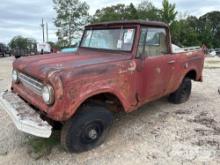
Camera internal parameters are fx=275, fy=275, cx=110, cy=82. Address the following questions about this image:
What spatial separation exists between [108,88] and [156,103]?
2825 mm

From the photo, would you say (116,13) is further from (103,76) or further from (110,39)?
(103,76)

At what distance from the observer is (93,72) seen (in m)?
3.80

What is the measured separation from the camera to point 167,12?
116ft

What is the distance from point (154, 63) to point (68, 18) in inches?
1117

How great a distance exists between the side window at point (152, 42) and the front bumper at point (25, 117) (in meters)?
1.94

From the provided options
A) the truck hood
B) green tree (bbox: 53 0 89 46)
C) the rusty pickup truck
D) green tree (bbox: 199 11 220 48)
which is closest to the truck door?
the rusty pickup truck

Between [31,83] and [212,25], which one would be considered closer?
[31,83]

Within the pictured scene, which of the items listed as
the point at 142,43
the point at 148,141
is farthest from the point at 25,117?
the point at 142,43

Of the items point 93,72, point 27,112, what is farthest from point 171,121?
point 27,112

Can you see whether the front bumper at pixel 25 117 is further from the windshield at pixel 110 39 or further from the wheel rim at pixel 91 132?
the windshield at pixel 110 39

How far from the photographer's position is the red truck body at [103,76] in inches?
139

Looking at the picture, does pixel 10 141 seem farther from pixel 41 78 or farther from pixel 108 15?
pixel 108 15

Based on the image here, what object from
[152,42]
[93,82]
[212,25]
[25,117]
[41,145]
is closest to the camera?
[25,117]

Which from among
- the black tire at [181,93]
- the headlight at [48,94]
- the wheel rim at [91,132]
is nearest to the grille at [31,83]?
the headlight at [48,94]
